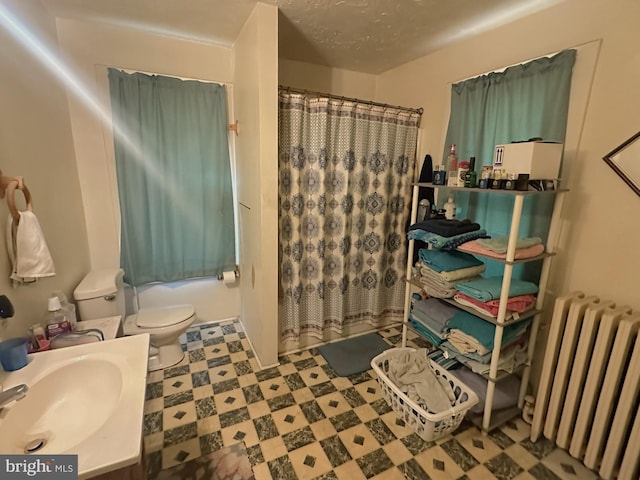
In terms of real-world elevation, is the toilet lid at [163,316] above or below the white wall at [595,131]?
below

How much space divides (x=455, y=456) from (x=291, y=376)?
108 cm

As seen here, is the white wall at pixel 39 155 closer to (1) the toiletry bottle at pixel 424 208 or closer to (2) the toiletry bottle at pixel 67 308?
(2) the toiletry bottle at pixel 67 308

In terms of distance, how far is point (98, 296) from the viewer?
1904mm

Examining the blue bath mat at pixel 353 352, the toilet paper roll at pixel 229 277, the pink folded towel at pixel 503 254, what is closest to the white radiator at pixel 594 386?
the pink folded towel at pixel 503 254

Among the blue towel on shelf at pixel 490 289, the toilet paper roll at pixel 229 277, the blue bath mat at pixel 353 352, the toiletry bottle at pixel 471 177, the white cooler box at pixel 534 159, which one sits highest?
the white cooler box at pixel 534 159

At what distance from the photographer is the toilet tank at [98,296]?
1869 millimetres

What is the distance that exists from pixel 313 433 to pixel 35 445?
1.22 metres

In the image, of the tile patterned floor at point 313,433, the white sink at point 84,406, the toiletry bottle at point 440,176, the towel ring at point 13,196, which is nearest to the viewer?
the white sink at point 84,406

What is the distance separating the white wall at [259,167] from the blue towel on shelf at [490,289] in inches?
47.5

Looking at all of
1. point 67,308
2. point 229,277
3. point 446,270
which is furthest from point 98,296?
point 446,270

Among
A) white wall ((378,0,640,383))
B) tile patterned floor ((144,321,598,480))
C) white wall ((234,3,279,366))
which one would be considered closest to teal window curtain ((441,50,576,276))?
white wall ((378,0,640,383))

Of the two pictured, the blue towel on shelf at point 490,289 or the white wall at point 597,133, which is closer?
the white wall at point 597,133

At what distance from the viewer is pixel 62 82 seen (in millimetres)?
2018

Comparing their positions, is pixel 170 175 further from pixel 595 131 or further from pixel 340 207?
pixel 595 131
